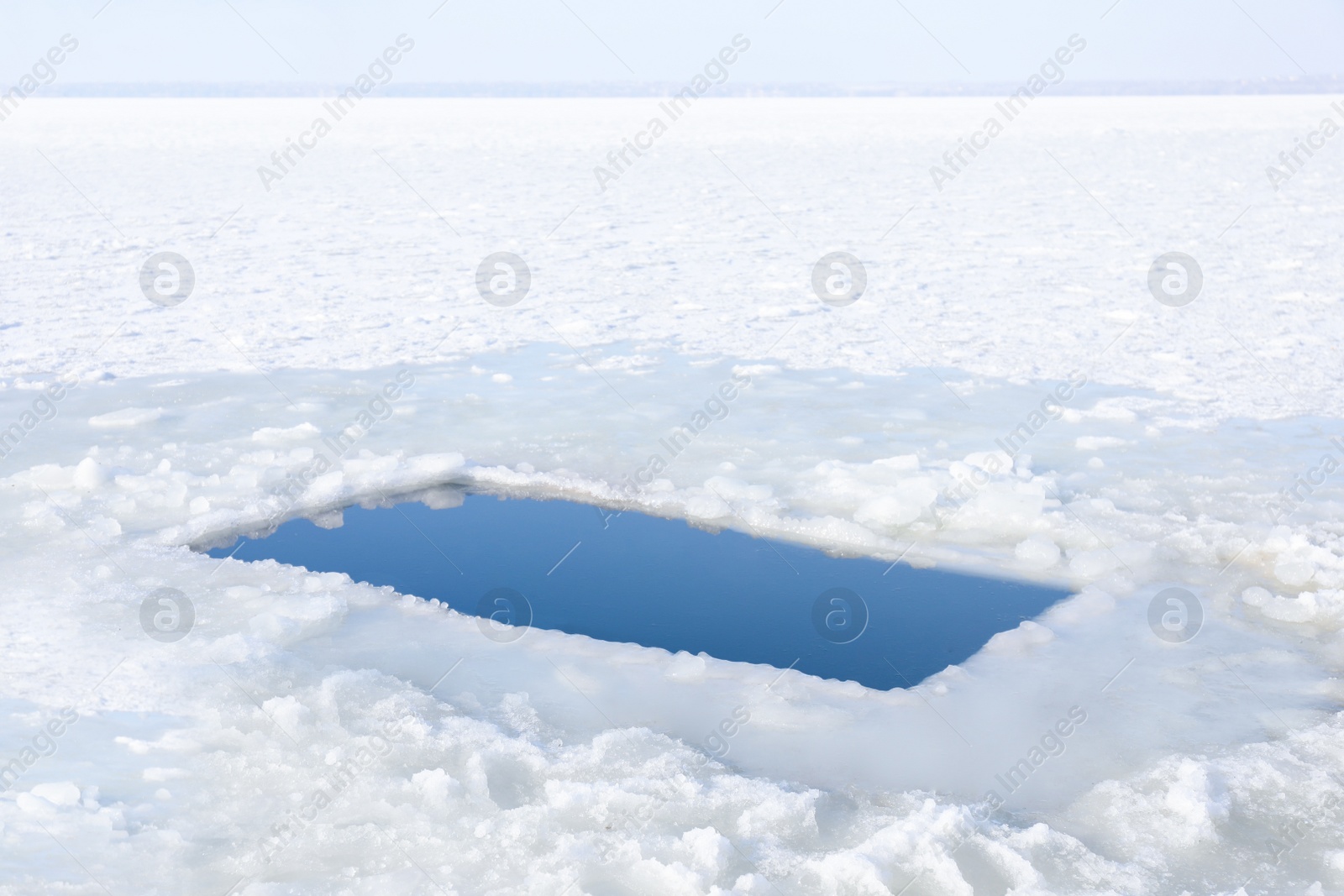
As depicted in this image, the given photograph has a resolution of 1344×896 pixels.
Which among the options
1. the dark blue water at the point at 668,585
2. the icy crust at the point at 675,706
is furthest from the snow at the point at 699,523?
the dark blue water at the point at 668,585

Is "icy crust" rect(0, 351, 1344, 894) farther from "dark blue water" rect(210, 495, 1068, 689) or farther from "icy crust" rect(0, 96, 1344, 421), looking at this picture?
"icy crust" rect(0, 96, 1344, 421)

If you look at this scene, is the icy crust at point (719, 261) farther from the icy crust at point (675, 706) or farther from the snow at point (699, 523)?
the icy crust at point (675, 706)

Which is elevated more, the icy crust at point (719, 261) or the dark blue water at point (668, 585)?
the icy crust at point (719, 261)

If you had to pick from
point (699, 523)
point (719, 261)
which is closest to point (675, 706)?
point (699, 523)

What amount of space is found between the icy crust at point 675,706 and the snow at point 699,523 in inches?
0.6

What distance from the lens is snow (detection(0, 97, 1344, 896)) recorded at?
3051 mm

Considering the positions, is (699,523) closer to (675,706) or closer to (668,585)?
(668,585)

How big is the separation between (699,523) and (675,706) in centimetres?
145

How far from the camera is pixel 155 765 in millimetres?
3365

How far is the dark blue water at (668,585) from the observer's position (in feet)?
13.3

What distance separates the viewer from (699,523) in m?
5.05

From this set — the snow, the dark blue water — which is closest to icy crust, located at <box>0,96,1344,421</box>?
the snow

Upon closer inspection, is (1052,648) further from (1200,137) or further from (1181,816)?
(1200,137)

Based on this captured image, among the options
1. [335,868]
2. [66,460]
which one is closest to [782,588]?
[335,868]
